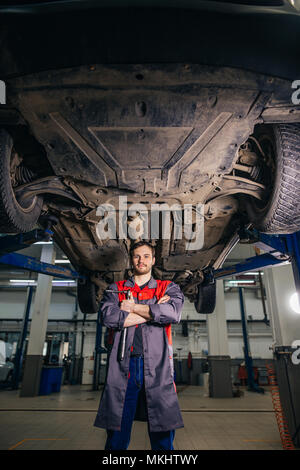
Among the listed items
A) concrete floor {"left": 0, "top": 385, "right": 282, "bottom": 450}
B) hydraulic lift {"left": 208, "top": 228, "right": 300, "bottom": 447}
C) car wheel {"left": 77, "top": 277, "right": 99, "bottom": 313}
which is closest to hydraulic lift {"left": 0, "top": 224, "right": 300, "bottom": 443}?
hydraulic lift {"left": 208, "top": 228, "right": 300, "bottom": 447}

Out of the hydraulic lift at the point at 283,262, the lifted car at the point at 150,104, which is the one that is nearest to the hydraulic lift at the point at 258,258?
the hydraulic lift at the point at 283,262

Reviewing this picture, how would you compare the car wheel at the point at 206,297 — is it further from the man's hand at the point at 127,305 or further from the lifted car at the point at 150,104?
the man's hand at the point at 127,305

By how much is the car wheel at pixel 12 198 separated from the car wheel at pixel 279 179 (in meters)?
1.59

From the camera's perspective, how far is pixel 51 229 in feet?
9.27

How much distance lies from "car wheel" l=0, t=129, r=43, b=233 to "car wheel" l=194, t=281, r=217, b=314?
2.63 metres

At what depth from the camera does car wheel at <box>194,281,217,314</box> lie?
A: 4039 mm

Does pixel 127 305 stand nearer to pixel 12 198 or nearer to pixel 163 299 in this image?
pixel 163 299

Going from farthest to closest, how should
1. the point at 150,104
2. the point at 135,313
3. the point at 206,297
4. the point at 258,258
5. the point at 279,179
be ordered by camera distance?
the point at 206,297 < the point at 258,258 < the point at 279,179 < the point at 135,313 < the point at 150,104

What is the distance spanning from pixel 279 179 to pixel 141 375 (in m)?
1.40

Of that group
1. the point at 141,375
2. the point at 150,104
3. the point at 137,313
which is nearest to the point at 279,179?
the point at 150,104

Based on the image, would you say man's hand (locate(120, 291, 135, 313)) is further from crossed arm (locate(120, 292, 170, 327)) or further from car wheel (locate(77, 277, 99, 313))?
car wheel (locate(77, 277, 99, 313))

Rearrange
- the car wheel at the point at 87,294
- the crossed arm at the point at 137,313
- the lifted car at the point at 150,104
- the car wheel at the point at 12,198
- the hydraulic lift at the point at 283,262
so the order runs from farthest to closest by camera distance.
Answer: the car wheel at the point at 87,294 → the hydraulic lift at the point at 283,262 → the car wheel at the point at 12,198 → the crossed arm at the point at 137,313 → the lifted car at the point at 150,104

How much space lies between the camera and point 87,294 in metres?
4.00

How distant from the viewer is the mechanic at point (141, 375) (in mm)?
1327
